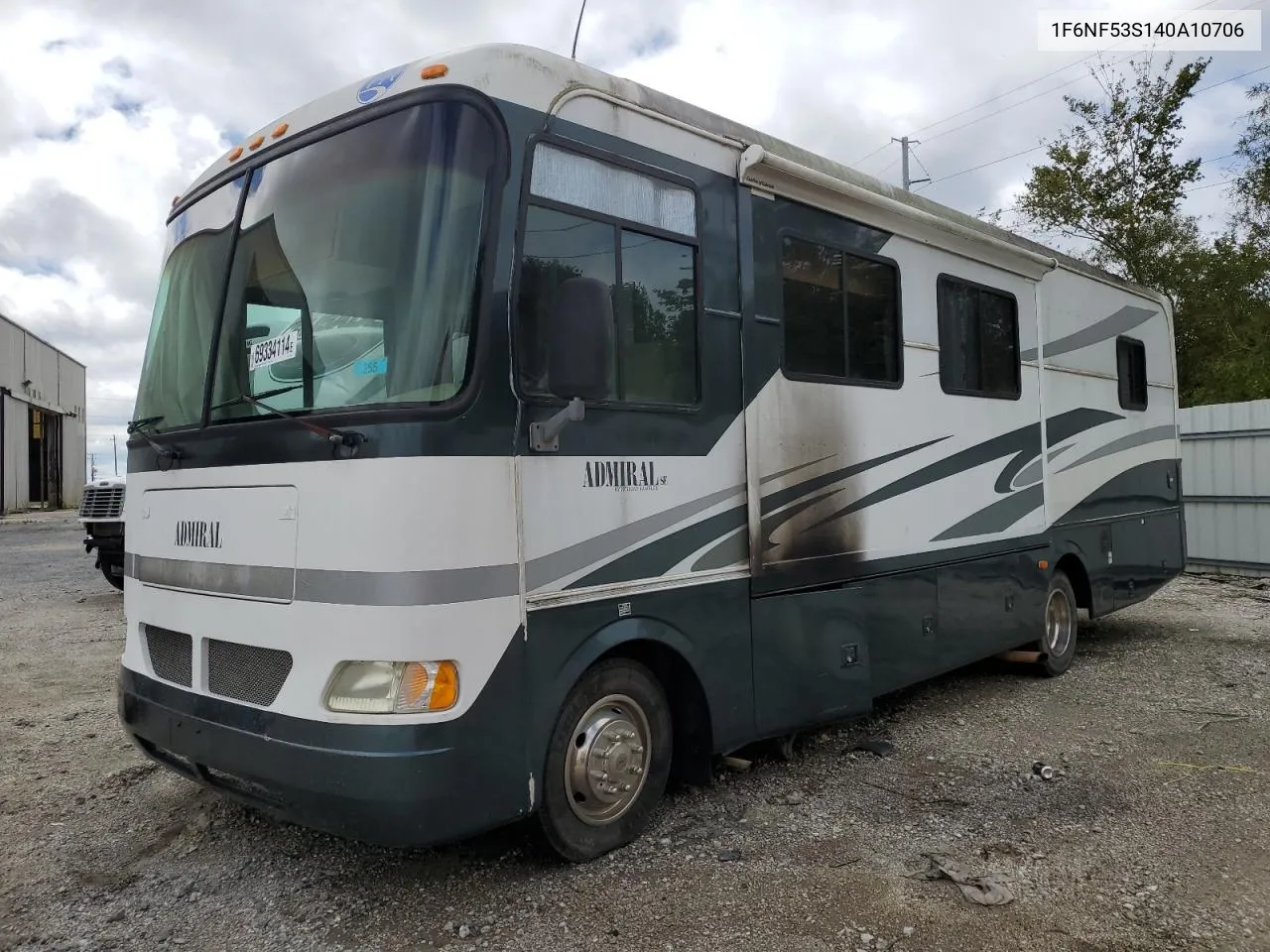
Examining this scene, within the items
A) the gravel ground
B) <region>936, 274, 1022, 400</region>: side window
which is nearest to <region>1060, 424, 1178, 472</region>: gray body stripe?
<region>936, 274, 1022, 400</region>: side window

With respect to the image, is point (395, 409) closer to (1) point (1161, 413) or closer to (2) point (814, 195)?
(2) point (814, 195)

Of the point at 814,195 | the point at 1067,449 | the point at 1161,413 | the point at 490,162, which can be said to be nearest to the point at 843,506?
the point at 814,195

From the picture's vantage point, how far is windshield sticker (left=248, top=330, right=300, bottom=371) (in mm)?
3533

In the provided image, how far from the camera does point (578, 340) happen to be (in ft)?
10.7

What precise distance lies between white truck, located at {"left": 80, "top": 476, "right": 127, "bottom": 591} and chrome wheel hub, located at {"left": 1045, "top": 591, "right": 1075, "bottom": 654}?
889 centimetres

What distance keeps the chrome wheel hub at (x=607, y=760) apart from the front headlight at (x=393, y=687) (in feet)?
2.23

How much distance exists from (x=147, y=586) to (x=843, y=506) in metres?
3.24

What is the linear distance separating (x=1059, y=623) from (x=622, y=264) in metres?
5.02

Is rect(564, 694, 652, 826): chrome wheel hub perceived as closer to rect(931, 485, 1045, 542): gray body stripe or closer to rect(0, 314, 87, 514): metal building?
rect(931, 485, 1045, 542): gray body stripe

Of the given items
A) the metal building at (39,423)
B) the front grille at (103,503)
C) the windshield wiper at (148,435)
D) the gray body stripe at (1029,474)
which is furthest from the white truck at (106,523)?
the metal building at (39,423)

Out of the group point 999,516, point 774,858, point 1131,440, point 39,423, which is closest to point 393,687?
point 774,858

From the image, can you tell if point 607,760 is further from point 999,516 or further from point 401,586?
point 999,516

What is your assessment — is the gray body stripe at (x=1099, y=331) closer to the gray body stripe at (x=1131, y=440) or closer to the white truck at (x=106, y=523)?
the gray body stripe at (x=1131, y=440)

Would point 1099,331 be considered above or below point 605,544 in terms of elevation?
above
